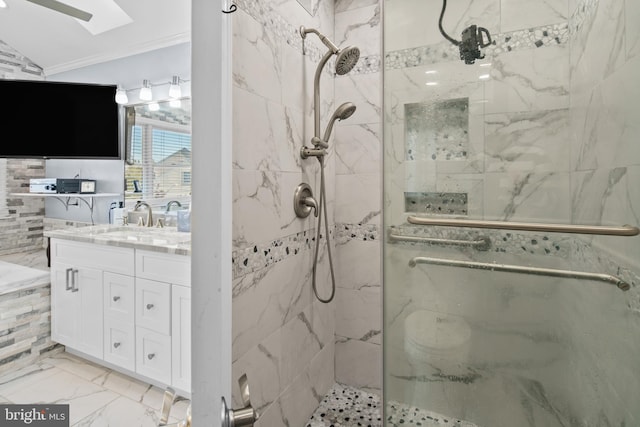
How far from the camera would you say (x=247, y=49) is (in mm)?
1132

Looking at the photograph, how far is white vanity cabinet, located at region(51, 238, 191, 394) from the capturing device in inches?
74.6

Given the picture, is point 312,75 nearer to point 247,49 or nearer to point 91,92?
point 247,49

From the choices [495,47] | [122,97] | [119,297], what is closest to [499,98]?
[495,47]

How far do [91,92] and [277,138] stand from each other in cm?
242

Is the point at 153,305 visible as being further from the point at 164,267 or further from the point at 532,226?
the point at 532,226

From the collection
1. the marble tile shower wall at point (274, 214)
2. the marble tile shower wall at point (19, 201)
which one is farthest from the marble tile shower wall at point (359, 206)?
the marble tile shower wall at point (19, 201)

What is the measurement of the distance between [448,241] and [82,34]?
3391 mm

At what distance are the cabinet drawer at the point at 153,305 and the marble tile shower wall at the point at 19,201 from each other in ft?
7.18

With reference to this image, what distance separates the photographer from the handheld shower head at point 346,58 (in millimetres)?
1367

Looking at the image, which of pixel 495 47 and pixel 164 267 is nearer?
pixel 495 47

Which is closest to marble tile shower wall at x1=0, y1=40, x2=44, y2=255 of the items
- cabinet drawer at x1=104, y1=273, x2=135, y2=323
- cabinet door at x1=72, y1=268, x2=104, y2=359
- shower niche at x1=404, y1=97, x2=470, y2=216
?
cabinet door at x1=72, y1=268, x2=104, y2=359

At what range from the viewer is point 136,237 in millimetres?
2234

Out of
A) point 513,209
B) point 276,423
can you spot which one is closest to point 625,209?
point 513,209

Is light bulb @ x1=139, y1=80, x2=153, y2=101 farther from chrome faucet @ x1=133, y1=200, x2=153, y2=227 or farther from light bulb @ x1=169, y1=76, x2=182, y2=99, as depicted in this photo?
chrome faucet @ x1=133, y1=200, x2=153, y2=227
